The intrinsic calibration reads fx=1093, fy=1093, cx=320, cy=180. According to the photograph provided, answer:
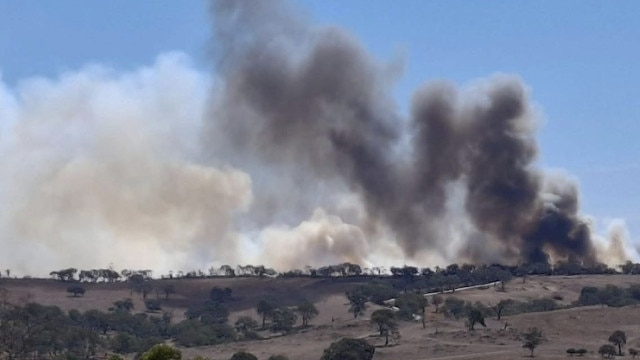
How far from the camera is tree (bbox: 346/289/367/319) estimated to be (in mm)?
178500

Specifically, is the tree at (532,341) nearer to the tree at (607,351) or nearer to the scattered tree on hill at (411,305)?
the tree at (607,351)

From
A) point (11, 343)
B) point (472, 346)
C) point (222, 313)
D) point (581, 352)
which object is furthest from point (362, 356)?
point (222, 313)

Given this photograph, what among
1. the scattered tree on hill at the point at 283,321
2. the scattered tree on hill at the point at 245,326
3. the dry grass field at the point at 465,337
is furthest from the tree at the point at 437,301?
the scattered tree on hill at the point at 245,326

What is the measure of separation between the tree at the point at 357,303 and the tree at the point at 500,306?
21.5 meters

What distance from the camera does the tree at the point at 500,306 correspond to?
162 m

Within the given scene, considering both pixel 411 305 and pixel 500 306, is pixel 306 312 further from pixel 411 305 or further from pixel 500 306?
pixel 500 306

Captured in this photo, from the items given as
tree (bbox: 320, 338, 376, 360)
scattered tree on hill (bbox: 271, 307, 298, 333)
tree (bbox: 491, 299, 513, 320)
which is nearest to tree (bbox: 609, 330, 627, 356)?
tree (bbox: 491, 299, 513, 320)

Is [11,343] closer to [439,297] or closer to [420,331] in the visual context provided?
[420,331]

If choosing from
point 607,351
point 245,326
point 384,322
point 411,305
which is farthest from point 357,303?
point 607,351

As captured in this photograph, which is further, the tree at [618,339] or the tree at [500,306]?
the tree at [500,306]

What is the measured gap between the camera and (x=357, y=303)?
180500mm

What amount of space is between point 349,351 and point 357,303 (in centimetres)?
5476

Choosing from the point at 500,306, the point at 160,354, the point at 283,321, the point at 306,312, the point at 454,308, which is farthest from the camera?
the point at 306,312

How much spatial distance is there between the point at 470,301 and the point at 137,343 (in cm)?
5585
